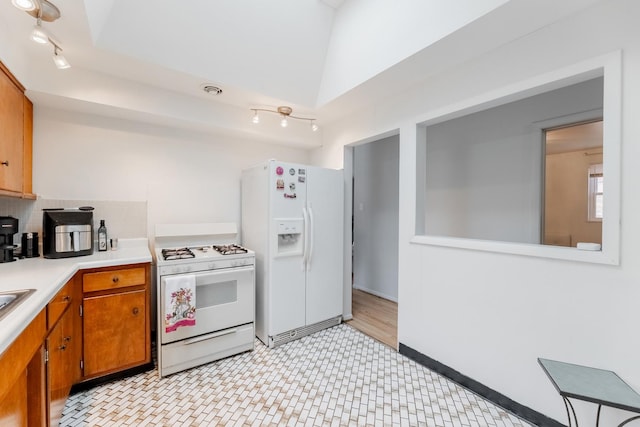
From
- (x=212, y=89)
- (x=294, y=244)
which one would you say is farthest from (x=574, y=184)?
(x=212, y=89)

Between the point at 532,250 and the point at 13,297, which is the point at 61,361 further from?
the point at 532,250

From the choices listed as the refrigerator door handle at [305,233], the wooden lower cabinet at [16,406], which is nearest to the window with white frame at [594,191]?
the refrigerator door handle at [305,233]

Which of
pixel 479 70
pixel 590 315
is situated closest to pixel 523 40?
pixel 479 70

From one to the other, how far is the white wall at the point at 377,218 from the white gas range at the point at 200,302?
2.22 m

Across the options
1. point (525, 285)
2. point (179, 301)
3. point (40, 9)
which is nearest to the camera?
point (40, 9)

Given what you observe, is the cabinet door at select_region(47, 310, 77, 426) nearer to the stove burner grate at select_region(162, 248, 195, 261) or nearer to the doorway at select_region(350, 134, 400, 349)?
the stove burner grate at select_region(162, 248, 195, 261)

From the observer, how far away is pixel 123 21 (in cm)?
181

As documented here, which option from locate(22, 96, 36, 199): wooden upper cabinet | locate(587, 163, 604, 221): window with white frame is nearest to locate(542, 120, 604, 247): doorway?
locate(587, 163, 604, 221): window with white frame

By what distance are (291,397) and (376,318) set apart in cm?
166

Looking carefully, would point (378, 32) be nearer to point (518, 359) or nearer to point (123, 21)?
point (123, 21)

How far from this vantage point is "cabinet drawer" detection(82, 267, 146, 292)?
189 cm

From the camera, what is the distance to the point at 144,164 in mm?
2660

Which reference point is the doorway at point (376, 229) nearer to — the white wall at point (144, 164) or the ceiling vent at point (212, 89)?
the white wall at point (144, 164)

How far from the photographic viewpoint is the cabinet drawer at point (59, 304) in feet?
4.57
